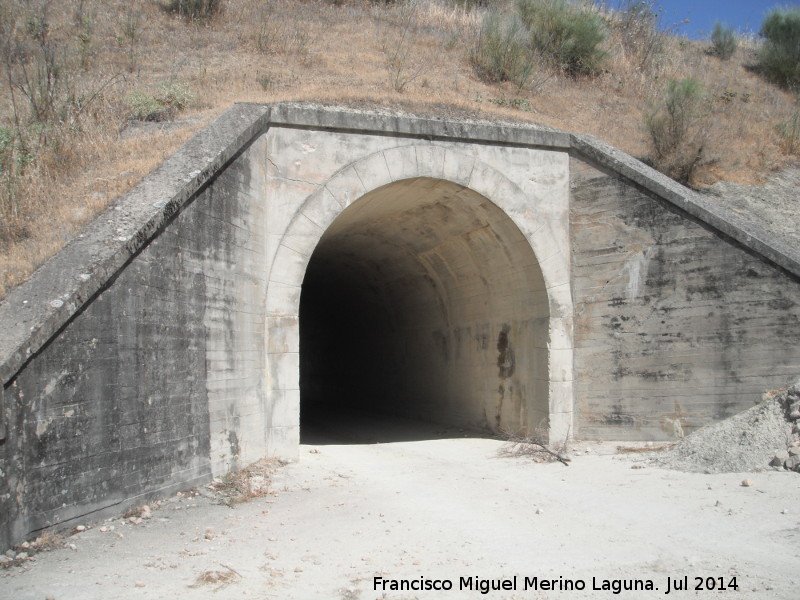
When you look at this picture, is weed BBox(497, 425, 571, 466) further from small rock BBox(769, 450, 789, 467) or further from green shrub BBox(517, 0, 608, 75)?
green shrub BBox(517, 0, 608, 75)

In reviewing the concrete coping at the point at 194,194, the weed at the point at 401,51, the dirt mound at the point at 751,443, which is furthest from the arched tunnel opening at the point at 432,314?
the weed at the point at 401,51

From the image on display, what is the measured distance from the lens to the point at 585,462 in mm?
8094

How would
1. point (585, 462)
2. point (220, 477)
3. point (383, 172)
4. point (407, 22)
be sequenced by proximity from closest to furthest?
1. point (220, 477)
2. point (585, 462)
3. point (383, 172)
4. point (407, 22)

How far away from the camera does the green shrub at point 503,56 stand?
14.9m

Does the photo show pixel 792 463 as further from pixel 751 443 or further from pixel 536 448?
pixel 536 448

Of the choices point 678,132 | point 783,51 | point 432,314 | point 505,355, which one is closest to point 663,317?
point 505,355

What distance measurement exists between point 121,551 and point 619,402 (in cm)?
636

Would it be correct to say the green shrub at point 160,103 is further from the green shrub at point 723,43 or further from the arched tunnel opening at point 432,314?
the green shrub at point 723,43

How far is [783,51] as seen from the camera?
19328 millimetres

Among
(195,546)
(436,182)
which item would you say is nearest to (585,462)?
(436,182)

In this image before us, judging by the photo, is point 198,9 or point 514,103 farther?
point 198,9

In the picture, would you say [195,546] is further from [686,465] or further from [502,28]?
[502,28]

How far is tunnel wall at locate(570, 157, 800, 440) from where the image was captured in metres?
8.14

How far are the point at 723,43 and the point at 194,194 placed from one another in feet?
66.2
